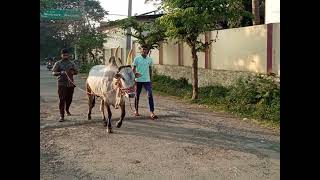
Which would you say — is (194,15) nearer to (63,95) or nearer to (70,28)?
(63,95)

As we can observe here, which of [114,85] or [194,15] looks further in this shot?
[194,15]

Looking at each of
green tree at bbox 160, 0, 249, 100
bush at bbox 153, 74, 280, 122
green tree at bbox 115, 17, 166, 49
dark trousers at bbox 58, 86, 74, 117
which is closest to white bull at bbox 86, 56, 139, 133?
dark trousers at bbox 58, 86, 74, 117

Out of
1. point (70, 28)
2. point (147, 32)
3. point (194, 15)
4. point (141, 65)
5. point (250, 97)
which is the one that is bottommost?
point (250, 97)

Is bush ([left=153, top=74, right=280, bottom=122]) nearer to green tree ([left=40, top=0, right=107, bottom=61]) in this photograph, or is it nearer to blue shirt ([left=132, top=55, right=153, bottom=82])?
blue shirt ([left=132, top=55, right=153, bottom=82])

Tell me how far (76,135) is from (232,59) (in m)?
7.17

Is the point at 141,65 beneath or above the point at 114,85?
above

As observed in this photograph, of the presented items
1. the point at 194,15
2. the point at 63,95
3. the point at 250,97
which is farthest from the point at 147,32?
the point at 63,95

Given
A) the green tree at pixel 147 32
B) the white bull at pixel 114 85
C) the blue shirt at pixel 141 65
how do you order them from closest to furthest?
1. the white bull at pixel 114 85
2. the blue shirt at pixel 141 65
3. the green tree at pixel 147 32

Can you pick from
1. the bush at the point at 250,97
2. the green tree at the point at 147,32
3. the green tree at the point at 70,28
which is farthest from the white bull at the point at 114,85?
the green tree at the point at 70,28

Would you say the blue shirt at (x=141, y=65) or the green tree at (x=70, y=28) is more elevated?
the green tree at (x=70, y=28)

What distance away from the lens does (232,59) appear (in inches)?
538

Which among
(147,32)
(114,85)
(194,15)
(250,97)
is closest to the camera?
(114,85)

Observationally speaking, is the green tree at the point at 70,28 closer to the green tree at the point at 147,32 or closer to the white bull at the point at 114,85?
the green tree at the point at 147,32

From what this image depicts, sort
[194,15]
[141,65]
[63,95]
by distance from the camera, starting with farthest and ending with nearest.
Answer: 1. [194,15]
2. [141,65]
3. [63,95]
